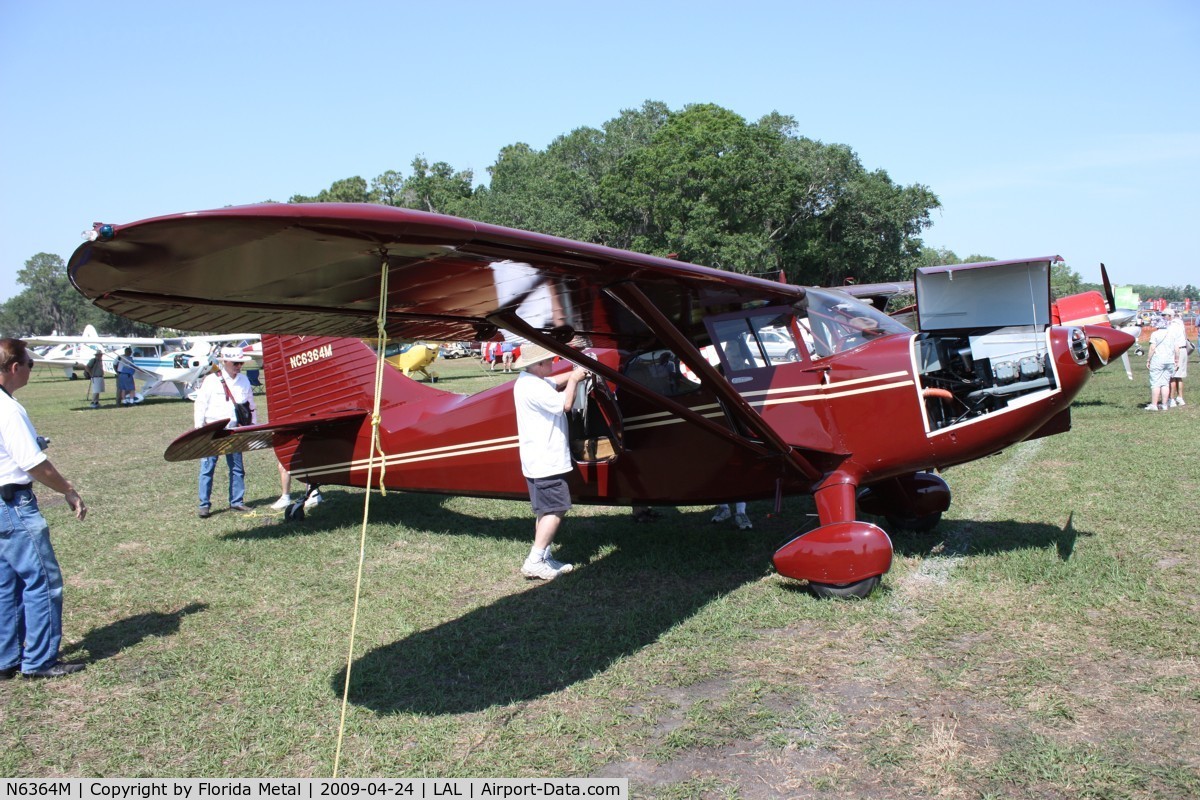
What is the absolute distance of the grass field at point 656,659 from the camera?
3.51 meters

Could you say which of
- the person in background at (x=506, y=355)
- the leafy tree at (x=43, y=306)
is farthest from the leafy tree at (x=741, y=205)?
the leafy tree at (x=43, y=306)

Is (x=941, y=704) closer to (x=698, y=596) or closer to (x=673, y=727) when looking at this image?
(x=673, y=727)

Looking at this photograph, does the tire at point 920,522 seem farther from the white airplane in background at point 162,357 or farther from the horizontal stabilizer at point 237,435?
the white airplane in background at point 162,357

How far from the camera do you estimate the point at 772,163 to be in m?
48.8

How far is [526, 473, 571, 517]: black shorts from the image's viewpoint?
616cm

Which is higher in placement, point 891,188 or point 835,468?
point 891,188

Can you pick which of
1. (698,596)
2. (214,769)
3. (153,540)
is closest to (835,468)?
(698,596)

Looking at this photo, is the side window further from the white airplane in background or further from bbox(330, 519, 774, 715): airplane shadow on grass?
the white airplane in background

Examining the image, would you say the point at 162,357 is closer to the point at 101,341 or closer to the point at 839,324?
the point at 101,341

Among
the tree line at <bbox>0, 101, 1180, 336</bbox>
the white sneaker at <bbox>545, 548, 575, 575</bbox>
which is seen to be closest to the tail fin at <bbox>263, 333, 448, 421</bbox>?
the white sneaker at <bbox>545, 548, 575, 575</bbox>

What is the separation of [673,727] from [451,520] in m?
4.92

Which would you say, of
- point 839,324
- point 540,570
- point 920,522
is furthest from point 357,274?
point 920,522

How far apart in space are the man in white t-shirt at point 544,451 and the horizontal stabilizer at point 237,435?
241 cm

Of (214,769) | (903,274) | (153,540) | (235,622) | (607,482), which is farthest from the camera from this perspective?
(903,274)
